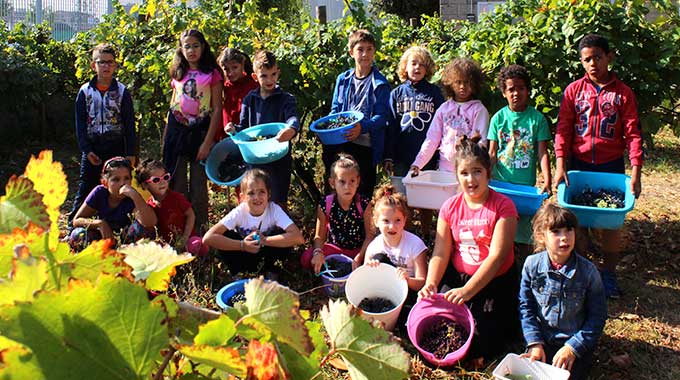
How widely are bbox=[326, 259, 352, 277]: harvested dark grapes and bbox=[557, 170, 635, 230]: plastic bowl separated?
1.40 metres

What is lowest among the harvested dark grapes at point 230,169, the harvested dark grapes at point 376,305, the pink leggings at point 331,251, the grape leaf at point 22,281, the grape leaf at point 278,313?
the harvested dark grapes at point 376,305

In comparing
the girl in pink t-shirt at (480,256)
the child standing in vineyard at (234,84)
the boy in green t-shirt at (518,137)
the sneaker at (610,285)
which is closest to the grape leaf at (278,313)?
the girl in pink t-shirt at (480,256)

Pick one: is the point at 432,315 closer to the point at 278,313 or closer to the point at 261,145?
the point at 261,145

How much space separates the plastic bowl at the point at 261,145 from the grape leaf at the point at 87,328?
3934mm

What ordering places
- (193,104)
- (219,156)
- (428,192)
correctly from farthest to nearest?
(219,156) < (193,104) < (428,192)

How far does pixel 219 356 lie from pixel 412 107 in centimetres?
420

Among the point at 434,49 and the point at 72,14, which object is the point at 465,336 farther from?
the point at 72,14

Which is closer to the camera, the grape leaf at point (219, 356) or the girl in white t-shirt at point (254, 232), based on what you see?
the grape leaf at point (219, 356)

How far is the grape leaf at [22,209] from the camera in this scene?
692mm

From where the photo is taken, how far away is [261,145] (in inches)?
174

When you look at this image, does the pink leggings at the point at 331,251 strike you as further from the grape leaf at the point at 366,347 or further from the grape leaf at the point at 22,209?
the grape leaf at the point at 366,347

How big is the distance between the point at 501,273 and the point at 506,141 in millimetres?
1087

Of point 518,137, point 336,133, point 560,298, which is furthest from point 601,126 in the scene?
point 336,133

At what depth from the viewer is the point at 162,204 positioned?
4.72m
